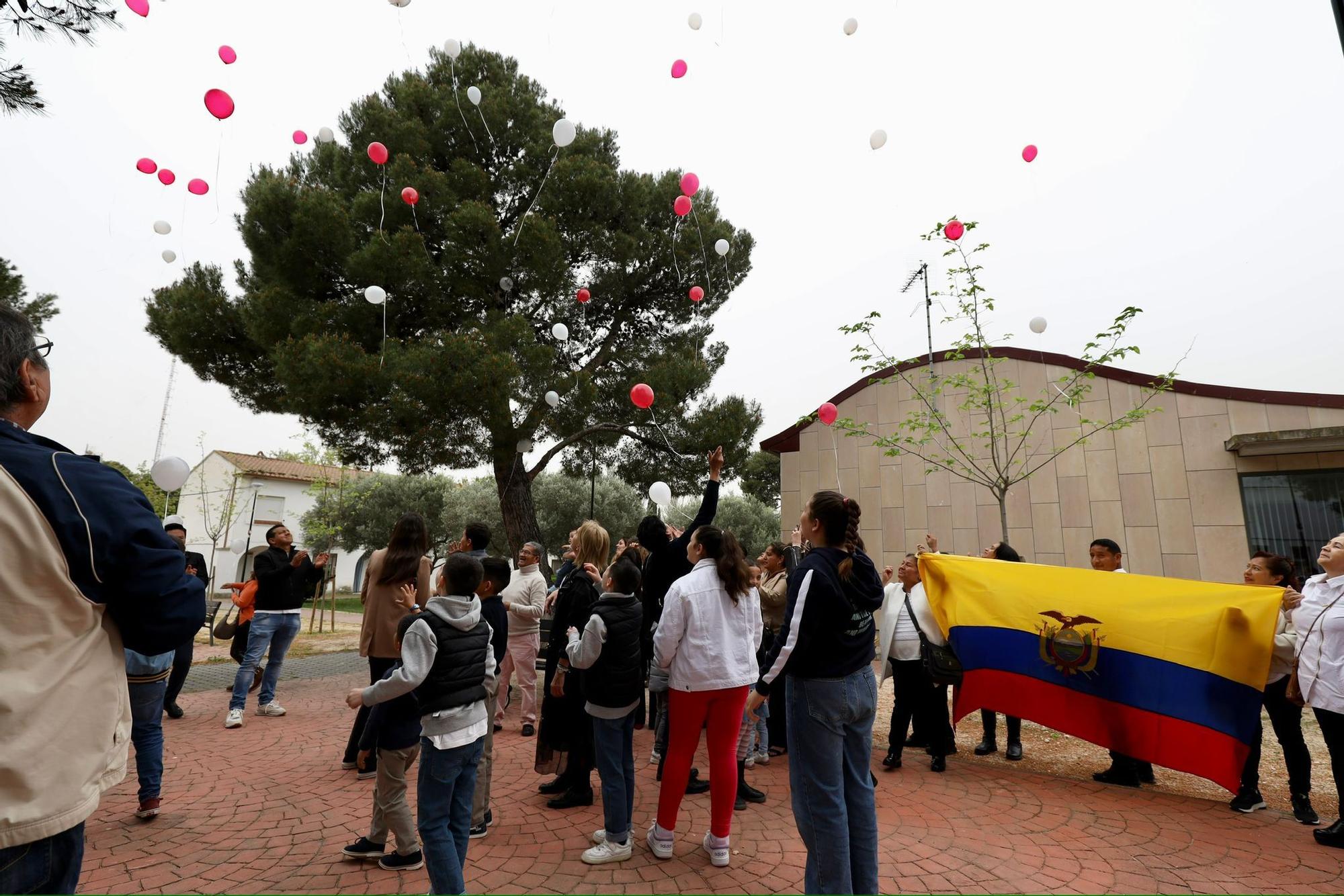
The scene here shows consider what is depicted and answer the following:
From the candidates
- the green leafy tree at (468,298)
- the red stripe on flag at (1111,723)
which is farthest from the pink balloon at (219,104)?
the red stripe on flag at (1111,723)

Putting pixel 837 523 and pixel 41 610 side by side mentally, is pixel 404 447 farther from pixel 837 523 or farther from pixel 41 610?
pixel 41 610

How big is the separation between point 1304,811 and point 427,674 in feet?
17.9

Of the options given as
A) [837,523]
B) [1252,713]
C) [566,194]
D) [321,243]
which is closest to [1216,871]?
[1252,713]

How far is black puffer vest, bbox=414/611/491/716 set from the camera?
9.23 feet

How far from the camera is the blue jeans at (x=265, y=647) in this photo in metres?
6.08

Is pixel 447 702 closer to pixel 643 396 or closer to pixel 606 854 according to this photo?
pixel 606 854

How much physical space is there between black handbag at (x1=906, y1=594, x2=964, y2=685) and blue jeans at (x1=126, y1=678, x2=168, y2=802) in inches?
210

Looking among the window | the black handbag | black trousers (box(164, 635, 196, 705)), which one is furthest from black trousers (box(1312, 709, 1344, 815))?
black trousers (box(164, 635, 196, 705))

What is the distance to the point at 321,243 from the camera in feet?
34.0

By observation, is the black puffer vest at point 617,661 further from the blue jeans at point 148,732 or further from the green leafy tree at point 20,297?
the green leafy tree at point 20,297

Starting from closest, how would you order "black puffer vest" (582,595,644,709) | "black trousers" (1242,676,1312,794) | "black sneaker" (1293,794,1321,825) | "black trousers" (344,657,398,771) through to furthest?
"black puffer vest" (582,595,644,709) → "black sneaker" (1293,794,1321,825) → "black trousers" (1242,676,1312,794) → "black trousers" (344,657,398,771)

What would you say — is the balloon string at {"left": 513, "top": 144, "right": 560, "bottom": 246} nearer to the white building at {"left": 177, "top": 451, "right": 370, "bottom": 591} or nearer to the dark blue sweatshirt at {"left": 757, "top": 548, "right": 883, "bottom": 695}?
the dark blue sweatshirt at {"left": 757, "top": 548, "right": 883, "bottom": 695}

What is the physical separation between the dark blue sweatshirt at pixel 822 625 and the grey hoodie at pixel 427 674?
1.35 m

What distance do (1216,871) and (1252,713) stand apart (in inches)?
48.6
